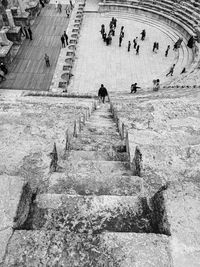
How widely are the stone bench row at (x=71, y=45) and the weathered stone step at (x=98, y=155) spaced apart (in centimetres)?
917

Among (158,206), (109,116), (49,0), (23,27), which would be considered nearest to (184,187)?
(158,206)

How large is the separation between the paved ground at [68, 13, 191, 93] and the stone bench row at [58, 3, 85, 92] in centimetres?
42

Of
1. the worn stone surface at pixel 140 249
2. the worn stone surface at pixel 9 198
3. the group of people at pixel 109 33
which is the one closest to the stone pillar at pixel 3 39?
the group of people at pixel 109 33

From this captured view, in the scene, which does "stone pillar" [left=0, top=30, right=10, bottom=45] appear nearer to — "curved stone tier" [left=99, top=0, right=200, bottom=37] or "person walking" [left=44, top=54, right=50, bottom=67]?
"person walking" [left=44, top=54, right=50, bottom=67]

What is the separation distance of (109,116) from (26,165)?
5926 mm

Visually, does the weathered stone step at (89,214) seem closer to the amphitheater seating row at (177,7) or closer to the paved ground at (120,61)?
the paved ground at (120,61)

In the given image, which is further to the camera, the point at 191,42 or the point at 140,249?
the point at 191,42

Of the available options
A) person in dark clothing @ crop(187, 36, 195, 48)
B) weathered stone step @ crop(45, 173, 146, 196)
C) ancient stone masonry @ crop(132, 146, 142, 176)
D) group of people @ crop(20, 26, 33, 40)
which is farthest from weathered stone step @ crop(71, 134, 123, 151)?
group of people @ crop(20, 26, 33, 40)

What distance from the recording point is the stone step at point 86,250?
210 centimetres

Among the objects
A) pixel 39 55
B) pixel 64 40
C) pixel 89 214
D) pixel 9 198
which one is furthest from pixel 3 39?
pixel 89 214

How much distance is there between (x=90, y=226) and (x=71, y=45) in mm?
16339

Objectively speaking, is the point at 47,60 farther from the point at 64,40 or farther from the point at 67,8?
the point at 67,8

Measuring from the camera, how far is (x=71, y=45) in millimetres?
17031

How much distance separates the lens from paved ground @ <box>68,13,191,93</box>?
1462 centimetres
